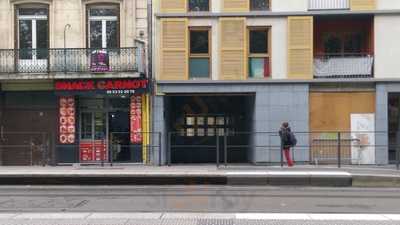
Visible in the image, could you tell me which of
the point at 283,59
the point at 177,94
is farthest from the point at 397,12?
the point at 177,94

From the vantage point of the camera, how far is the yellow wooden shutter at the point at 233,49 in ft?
82.1

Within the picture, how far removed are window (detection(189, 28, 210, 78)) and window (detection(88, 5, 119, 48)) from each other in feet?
9.97

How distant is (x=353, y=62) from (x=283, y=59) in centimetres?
280

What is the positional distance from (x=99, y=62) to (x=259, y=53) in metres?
6.13

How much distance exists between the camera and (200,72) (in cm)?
2536

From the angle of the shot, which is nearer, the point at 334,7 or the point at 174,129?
the point at 334,7

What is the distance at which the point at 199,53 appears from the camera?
1003 inches

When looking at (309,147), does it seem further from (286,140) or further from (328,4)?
(328,4)

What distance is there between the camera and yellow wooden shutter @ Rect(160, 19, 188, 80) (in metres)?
25.1

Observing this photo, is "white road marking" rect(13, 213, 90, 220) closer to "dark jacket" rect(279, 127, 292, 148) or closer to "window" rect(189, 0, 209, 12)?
"dark jacket" rect(279, 127, 292, 148)

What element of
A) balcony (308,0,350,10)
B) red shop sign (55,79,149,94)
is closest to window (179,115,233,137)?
red shop sign (55,79,149,94)

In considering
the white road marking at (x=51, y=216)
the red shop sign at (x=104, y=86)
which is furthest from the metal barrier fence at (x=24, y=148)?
the white road marking at (x=51, y=216)

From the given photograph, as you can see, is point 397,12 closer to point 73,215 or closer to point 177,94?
point 177,94

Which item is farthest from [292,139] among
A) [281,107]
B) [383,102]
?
[383,102]
